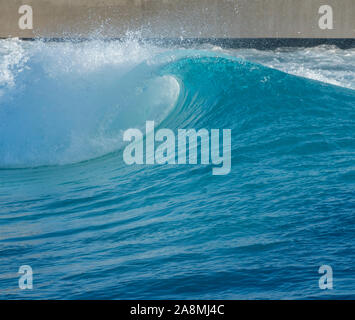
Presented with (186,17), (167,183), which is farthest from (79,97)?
(186,17)

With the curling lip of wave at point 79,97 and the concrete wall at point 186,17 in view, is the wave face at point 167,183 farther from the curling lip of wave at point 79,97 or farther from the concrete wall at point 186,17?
the concrete wall at point 186,17

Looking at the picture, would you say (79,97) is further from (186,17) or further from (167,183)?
(186,17)

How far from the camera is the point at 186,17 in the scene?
1892cm

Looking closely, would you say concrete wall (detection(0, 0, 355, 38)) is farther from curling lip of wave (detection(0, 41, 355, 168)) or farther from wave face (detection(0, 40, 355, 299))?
curling lip of wave (detection(0, 41, 355, 168))

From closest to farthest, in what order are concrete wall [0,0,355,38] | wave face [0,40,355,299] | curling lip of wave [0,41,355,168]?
wave face [0,40,355,299]
curling lip of wave [0,41,355,168]
concrete wall [0,0,355,38]

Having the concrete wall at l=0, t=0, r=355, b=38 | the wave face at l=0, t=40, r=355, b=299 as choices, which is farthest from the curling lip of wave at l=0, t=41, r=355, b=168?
the concrete wall at l=0, t=0, r=355, b=38

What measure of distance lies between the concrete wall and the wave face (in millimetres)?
9998

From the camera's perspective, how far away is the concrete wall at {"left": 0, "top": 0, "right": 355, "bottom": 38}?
1866 centimetres

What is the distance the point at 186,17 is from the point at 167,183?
1348 cm

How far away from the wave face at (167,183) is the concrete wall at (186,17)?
394 inches

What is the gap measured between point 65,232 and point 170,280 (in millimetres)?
1416

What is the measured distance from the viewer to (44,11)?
62.3 feet
